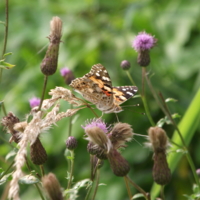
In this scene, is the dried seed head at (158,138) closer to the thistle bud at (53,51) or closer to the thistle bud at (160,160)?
the thistle bud at (160,160)

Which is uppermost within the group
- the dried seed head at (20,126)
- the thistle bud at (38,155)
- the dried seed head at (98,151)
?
the dried seed head at (20,126)

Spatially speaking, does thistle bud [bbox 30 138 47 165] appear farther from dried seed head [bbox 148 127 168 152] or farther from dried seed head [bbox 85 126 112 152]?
dried seed head [bbox 148 127 168 152]

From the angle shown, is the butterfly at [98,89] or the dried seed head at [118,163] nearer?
the dried seed head at [118,163]

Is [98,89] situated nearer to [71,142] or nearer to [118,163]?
[71,142]

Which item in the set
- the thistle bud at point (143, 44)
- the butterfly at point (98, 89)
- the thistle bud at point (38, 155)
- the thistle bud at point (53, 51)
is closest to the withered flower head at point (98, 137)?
the thistle bud at point (38, 155)

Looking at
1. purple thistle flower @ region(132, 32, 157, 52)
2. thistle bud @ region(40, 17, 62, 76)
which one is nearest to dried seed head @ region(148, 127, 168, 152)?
thistle bud @ region(40, 17, 62, 76)

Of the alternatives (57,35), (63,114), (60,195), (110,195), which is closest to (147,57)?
(57,35)
